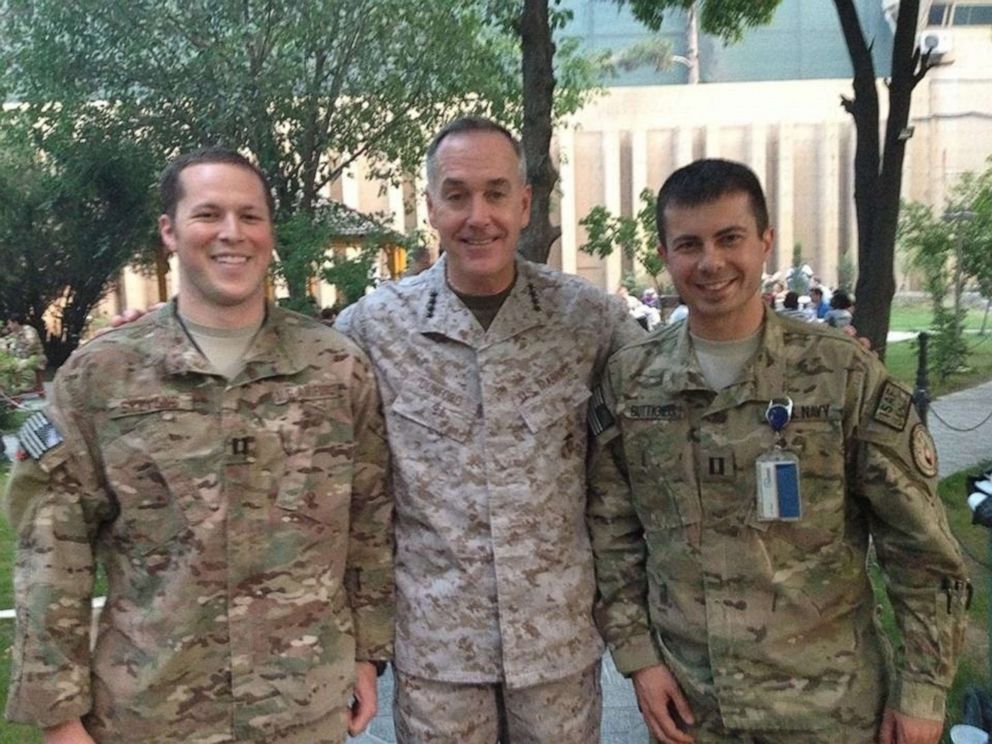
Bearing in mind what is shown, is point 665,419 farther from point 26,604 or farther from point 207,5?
point 207,5

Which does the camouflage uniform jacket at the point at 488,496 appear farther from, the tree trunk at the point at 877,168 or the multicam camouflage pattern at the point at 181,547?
the tree trunk at the point at 877,168

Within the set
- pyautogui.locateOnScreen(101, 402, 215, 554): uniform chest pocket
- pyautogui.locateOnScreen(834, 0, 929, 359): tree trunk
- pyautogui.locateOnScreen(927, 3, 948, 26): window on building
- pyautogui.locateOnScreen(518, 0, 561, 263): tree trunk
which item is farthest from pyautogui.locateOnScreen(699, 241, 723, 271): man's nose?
pyautogui.locateOnScreen(927, 3, 948, 26): window on building

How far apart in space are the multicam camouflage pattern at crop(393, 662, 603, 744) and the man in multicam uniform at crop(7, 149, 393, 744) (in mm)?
229

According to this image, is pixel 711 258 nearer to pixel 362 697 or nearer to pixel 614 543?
pixel 614 543

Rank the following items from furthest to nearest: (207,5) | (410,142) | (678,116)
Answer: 1. (678,116)
2. (410,142)
3. (207,5)

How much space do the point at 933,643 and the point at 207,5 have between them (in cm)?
974

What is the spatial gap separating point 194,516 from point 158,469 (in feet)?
0.40

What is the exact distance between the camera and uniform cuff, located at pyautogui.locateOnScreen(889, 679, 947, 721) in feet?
6.24

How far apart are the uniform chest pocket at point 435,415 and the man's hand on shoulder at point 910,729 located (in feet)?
3.65

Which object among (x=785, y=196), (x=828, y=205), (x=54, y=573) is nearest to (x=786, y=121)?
(x=785, y=196)

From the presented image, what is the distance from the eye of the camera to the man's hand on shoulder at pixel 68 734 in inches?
73.4

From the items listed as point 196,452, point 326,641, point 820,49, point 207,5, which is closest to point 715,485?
point 326,641

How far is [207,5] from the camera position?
9633 mm

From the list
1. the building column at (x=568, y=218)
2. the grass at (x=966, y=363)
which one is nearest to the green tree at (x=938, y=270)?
the grass at (x=966, y=363)
